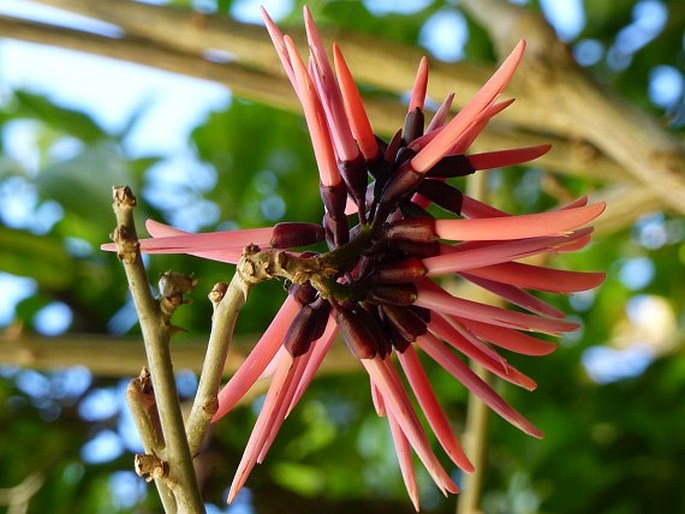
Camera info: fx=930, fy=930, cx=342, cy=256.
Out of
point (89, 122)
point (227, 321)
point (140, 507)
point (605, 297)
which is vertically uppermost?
point (89, 122)

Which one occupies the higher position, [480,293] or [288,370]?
[480,293]

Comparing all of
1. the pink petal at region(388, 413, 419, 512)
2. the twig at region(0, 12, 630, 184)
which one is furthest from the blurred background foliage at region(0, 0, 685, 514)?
the pink petal at region(388, 413, 419, 512)

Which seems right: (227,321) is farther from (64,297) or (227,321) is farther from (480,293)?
(64,297)

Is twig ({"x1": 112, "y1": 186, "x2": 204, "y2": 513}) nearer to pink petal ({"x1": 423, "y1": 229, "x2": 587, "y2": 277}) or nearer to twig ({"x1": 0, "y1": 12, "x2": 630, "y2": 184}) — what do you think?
pink petal ({"x1": 423, "y1": 229, "x2": 587, "y2": 277})

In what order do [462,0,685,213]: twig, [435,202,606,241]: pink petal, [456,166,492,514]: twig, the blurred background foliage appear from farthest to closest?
the blurred background foliage
[456,166,492,514]: twig
[462,0,685,213]: twig
[435,202,606,241]: pink petal

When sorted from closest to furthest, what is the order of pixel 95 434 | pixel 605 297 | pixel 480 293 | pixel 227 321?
pixel 227 321 < pixel 480 293 < pixel 95 434 < pixel 605 297

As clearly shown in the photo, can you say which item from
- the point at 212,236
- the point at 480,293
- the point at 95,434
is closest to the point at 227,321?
the point at 212,236
